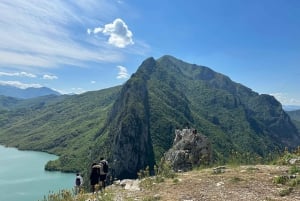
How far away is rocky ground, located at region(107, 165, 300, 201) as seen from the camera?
14711 mm

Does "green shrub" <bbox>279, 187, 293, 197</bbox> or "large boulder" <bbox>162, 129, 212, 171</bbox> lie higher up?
"large boulder" <bbox>162, 129, 212, 171</bbox>

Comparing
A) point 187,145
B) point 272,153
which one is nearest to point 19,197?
point 187,145

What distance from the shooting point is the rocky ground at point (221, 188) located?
1471cm

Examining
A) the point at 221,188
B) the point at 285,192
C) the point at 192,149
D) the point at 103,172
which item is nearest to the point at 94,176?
the point at 103,172

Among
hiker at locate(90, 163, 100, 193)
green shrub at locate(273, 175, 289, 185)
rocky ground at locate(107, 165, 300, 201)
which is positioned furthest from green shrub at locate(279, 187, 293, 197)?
hiker at locate(90, 163, 100, 193)

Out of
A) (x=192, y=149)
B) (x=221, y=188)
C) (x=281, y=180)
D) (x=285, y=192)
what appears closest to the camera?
(x=285, y=192)

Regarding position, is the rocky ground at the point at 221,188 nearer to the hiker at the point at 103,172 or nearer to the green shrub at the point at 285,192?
the green shrub at the point at 285,192

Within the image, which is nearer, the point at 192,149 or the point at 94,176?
the point at 94,176

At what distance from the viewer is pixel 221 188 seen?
16.4 meters

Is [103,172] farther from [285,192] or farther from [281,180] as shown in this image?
[285,192]

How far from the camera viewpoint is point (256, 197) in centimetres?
1425

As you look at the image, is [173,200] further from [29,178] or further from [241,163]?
[29,178]

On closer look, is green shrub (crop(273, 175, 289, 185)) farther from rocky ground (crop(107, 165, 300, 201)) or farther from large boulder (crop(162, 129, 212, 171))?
large boulder (crop(162, 129, 212, 171))

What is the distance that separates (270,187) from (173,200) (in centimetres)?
470
